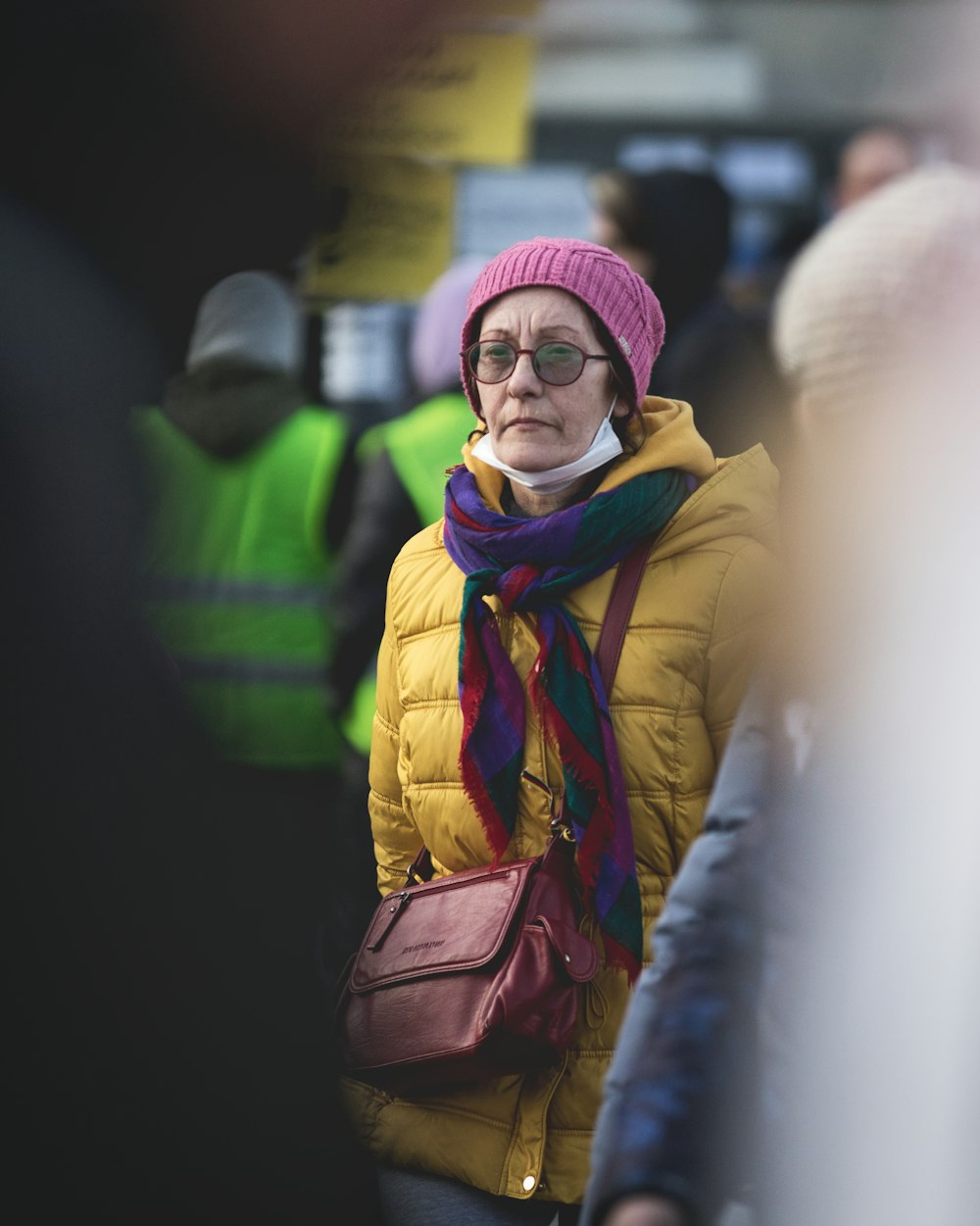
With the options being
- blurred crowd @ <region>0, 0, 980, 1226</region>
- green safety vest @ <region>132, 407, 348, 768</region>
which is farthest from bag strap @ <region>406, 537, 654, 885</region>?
green safety vest @ <region>132, 407, 348, 768</region>

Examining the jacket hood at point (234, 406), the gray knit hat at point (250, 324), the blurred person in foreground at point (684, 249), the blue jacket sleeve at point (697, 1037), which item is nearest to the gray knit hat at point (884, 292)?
the blue jacket sleeve at point (697, 1037)

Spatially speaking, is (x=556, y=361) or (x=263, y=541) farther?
(x=263, y=541)

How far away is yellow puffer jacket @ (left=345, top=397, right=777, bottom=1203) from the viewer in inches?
79.4

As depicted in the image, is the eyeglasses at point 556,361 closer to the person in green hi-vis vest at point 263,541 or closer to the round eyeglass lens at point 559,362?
the round eyeglass lens at point 559,362

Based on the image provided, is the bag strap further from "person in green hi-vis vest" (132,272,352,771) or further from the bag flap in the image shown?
"person in green hi-vis vest" (132,272,352,771)

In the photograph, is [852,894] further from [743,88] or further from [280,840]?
[743,88]

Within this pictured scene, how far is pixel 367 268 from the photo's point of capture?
137 inches

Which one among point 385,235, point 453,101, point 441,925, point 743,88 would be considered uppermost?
point 743,88

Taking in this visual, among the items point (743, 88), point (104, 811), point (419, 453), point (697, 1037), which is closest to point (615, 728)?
point (697, 1037)

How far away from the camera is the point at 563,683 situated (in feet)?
6.60

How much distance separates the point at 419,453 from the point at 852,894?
2.08 meters

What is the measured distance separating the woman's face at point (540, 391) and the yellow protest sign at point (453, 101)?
165cm

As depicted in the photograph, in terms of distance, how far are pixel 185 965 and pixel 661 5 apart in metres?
12.9

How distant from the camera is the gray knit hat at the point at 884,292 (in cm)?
157
